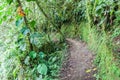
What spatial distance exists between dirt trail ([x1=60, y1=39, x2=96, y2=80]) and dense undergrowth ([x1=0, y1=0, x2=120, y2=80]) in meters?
0.17

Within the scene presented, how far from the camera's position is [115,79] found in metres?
3.11

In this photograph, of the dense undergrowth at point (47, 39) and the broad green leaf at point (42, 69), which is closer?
the dense undergrowth at point (47, 39)

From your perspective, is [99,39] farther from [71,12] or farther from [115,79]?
[71,12]

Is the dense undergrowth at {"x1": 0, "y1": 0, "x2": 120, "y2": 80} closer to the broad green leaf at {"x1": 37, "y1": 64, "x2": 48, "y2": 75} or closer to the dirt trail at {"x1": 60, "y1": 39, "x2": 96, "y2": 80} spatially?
the broad green leaf at {"x1": 37, "y1": 64, "x2": 48, "y2": 75}

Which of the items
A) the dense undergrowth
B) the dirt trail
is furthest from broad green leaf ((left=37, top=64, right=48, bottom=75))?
the dirt trail

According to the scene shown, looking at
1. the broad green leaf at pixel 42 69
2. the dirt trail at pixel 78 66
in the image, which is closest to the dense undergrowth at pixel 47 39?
the broad green leaf at pixel 42 69

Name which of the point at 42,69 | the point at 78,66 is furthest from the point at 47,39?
the point at 78,66

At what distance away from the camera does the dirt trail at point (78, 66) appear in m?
4.04

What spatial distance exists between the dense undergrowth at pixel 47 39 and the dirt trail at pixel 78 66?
0.17 m

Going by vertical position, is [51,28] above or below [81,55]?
above

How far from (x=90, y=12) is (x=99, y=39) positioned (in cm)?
106

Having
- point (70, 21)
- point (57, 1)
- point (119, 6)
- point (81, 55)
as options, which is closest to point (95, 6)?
point (119, 6)

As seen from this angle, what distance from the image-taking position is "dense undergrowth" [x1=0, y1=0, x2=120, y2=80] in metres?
3.64

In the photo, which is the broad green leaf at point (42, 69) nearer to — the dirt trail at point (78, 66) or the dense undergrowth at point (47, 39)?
the dense undergrowth at point (47, 39)
